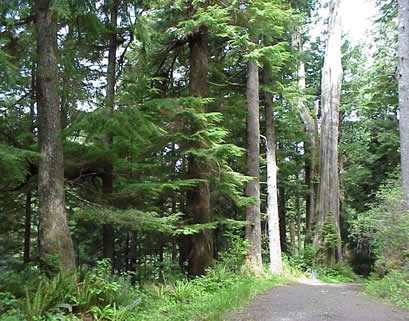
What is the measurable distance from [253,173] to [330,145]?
5.87 meters

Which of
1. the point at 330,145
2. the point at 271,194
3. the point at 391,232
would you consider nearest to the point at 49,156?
the point at 391,232

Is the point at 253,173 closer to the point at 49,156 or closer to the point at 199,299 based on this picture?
the point at 199,299

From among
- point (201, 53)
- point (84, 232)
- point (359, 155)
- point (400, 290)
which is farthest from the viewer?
point (359, 155)

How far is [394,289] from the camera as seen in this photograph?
27.0 feet

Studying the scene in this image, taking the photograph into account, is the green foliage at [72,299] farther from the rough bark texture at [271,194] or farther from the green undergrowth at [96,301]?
the rough bark texture at [271,194]

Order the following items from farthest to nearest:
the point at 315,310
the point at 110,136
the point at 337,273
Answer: the point at 337,273
the point at 110,136
the point at 315,310

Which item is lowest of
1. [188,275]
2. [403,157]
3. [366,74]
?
[188,275]

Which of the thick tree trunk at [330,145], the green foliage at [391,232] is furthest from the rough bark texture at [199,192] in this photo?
the thick tree trunk at [330,145]

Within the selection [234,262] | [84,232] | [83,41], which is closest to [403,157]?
[234,262]

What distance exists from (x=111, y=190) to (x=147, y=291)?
2873 millimetres

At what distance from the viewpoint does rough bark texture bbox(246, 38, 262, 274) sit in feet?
40.2

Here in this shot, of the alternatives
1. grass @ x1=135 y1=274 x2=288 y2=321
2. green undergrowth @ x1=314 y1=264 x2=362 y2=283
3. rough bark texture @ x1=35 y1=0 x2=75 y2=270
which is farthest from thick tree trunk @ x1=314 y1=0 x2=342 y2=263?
rough bark texture @ x1=35 y1=0 x2=75 y2=270

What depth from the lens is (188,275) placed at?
10.8m

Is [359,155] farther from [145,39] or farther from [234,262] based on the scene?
[145,39]
